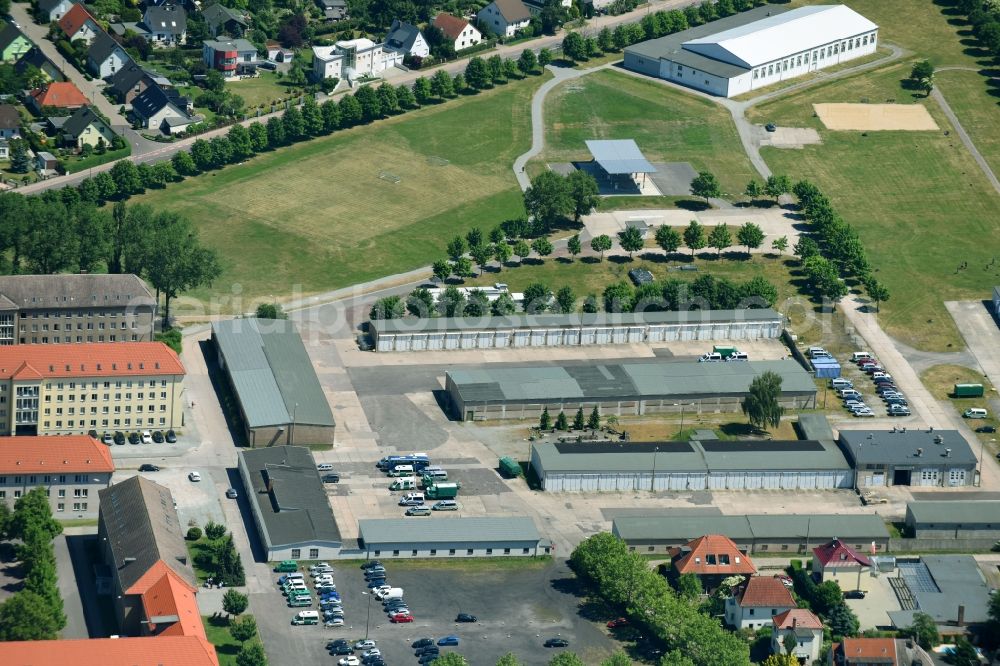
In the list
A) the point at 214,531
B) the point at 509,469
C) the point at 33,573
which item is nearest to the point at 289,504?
the point at 214,531

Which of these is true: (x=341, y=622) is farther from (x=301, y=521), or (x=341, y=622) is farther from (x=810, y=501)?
(x=810, y=501)

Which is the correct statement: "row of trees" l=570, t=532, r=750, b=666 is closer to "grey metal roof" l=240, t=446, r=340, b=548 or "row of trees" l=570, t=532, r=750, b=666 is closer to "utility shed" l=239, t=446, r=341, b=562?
"utility shed" l=239, t=446, r=341, b=562

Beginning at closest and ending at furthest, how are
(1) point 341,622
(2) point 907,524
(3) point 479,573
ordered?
(1) point 341,622 → (3) point 479,573 → (2) point 907,524

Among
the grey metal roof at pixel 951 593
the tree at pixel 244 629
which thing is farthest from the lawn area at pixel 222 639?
the grey metal roof at pixel 951 593

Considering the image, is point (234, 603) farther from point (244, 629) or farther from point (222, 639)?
point (244, 629)

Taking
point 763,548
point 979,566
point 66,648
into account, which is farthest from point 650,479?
point 66,648

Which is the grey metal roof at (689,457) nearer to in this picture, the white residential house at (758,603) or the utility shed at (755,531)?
the utility shed at (755,531)
